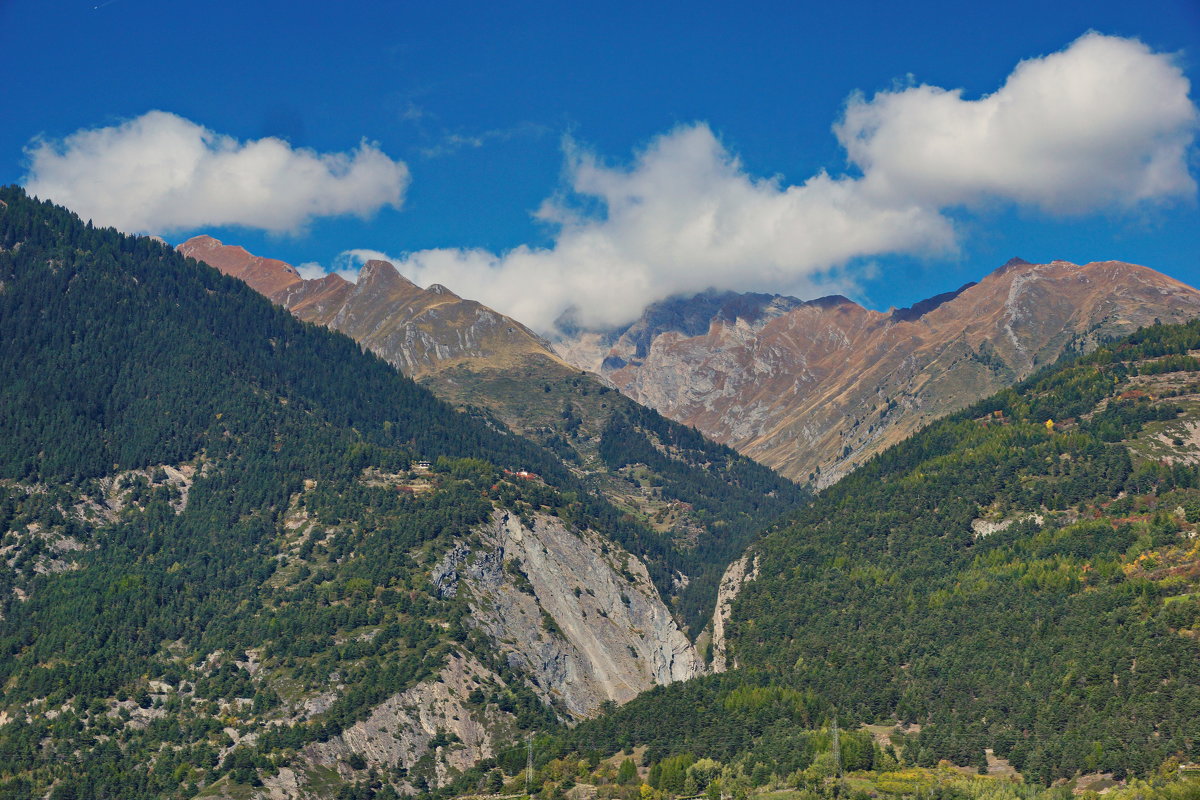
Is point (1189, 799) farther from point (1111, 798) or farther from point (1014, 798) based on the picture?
point (1014, 798)

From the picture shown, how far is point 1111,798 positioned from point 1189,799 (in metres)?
10.9

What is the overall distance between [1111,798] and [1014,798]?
47.2 ft

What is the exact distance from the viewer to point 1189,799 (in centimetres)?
18700

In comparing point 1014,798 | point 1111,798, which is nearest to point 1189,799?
point 1111,798

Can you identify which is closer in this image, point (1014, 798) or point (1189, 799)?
point (1189, 799)

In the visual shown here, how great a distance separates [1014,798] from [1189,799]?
82.9ft

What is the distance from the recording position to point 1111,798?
19262cm

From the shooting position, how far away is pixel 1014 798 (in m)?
200
